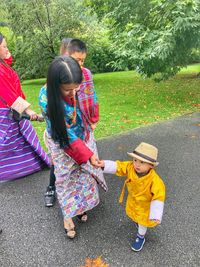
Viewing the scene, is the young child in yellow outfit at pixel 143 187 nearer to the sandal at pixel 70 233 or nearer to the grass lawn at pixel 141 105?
the sandal at pixel 70 233

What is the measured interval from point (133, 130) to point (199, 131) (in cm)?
120

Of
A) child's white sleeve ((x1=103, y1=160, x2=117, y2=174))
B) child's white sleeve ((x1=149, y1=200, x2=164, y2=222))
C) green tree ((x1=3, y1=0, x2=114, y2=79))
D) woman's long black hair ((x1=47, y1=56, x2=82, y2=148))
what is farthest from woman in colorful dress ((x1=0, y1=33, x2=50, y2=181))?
green tree ((x1=3, y1=0, x2=114, y2=79))

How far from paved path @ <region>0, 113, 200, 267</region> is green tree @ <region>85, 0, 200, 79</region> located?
3588 millimetres

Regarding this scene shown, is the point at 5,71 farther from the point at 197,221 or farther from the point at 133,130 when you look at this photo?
the point at 133,130

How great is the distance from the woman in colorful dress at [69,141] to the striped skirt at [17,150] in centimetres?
111

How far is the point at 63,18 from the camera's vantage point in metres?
13.6

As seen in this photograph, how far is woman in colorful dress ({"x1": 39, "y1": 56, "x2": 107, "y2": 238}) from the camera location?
2.12 meters

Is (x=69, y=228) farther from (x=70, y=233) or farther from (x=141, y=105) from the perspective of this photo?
(x=141, y=105)

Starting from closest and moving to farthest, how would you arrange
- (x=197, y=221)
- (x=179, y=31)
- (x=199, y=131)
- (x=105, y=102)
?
1. (x=197, y=221)
2. (x=199, y=131)
3. (x=179, y=31)
4. (x=105, y=102)

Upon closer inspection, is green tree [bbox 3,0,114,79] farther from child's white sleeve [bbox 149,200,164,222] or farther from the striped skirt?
child's white sleeve [bbox 149,200,164,222]

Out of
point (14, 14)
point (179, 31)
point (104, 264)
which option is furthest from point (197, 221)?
point (14, 14)

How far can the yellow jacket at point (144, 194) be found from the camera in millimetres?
2273

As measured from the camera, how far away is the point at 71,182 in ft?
8.66

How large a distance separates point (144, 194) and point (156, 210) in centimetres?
17
